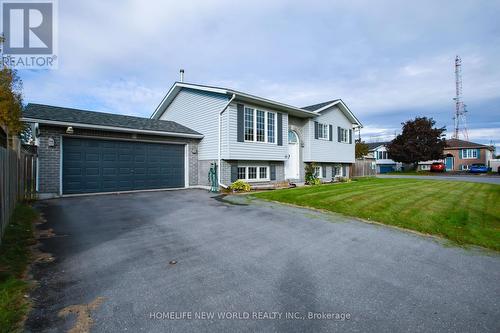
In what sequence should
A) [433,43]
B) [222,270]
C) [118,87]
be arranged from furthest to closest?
[118,87] < [433,43] < [222,270]

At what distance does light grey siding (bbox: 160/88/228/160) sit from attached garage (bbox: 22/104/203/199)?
2.27 ft

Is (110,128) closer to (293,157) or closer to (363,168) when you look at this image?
(293,157)

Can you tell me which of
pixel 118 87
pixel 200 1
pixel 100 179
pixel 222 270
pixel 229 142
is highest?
pixel 200 1

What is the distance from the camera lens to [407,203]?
9.52 meters

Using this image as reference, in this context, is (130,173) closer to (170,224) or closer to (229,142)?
(229,142)

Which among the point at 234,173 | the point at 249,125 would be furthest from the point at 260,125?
the point at 234,173

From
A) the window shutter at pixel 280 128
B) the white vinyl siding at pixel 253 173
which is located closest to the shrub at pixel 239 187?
the white vinyl siding at pixel 253 173

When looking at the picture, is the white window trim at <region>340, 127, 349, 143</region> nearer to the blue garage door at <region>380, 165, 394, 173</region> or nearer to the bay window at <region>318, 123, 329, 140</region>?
→ the bay window at <region>318, 123, 329, 140</region>

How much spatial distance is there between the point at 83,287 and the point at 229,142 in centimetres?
1036

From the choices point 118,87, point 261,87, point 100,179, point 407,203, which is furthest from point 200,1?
point 261,87

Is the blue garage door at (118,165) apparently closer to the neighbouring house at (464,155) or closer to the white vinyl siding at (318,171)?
the white vinyl siding at (318,171)

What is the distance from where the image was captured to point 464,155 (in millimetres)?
43594

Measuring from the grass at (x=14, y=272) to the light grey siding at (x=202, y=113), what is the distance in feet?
29.5

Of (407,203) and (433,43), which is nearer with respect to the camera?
(407,203)
